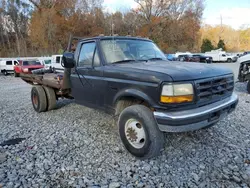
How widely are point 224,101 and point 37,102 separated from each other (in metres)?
4.93

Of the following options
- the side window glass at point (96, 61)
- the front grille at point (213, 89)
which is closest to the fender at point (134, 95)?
the front grille at point (213, 89)

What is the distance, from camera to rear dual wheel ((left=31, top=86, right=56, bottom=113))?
19.6 ft

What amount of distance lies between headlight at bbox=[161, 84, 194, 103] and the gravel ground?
3.41ft

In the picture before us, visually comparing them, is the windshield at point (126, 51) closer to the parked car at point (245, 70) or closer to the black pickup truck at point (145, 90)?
the black pickup truck at point (145, 90)

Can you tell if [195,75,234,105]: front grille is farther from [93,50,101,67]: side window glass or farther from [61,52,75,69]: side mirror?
[61,52,75,69]: side mirror

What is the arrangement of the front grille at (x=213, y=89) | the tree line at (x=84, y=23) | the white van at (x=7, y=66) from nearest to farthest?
the front grille at (x=213, y=89)
the white van at (x=7, y=66)
the tree line at (x=84, y=23)

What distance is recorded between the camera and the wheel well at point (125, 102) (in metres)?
3.38

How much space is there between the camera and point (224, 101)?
3502 millimetres

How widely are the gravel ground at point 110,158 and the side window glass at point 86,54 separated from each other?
1.46 meters

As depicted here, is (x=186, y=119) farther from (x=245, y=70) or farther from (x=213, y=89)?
(x=245, y=70)

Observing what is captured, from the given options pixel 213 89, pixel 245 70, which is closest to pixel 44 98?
pixel 213 89

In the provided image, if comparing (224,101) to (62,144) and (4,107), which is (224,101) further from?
(4,107)

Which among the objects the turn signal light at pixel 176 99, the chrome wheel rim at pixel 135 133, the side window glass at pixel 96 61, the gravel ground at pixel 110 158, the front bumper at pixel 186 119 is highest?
the side window glass at pixel 96 61

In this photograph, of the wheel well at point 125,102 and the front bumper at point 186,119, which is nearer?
the front bumper at point 186,119
